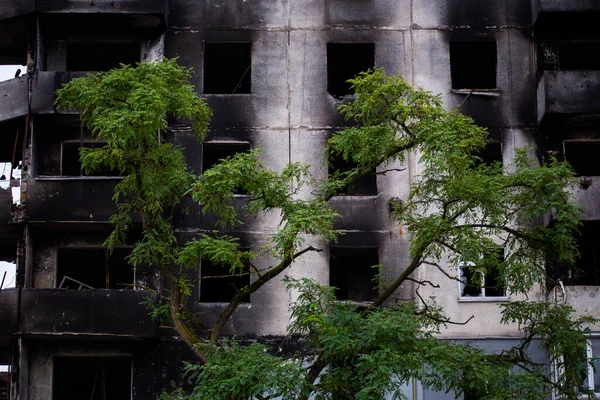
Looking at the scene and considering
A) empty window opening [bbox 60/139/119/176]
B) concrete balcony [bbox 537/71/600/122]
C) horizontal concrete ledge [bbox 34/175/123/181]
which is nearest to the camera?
horizontal concrete ledge [bbox 34/175/123/181]

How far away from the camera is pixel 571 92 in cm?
3070

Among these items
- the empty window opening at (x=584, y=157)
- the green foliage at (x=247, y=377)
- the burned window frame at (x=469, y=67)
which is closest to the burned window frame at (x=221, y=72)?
the burned window frame at (x=469, y=67)

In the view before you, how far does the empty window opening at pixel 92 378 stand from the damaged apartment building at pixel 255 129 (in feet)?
0.20

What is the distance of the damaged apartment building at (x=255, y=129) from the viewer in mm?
29766

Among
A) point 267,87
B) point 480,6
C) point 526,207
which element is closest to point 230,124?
point 267,87

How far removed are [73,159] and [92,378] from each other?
6.51 metres

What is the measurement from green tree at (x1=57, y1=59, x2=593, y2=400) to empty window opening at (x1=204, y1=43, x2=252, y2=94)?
29.0 ft

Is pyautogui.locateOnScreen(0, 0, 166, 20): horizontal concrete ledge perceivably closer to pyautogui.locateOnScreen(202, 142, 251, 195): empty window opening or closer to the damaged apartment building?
the damaged apartment building

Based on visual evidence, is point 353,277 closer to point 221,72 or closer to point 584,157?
point 221,72

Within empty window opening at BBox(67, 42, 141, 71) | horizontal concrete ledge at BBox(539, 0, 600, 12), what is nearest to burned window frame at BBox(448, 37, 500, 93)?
horizontal concrete ledge at BBox(539, 0, 600, 12)

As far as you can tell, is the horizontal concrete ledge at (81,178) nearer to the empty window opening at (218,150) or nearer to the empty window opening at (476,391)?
the empty window opening at (218,150)

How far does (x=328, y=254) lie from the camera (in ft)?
100

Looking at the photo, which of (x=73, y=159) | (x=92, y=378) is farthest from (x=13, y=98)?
(x=92, y=378)

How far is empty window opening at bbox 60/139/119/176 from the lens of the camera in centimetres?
3195
